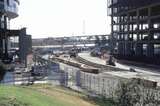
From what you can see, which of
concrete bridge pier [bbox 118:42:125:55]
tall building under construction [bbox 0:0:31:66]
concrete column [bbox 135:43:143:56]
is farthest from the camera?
concrete bridge pier [bbox 118:42:125:55]

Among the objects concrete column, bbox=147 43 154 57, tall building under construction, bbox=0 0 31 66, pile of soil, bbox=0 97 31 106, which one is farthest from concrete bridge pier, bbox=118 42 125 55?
pile of soil, bbox=0 97 31 106

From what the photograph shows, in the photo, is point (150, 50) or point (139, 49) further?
point (139, 49)

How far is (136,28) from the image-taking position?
388 feet

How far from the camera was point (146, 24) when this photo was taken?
389ft

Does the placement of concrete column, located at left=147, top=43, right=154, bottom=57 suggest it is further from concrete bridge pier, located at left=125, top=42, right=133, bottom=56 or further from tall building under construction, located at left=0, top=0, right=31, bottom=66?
tall building under construction, located at left=0, top=0, right=31, bottom=66

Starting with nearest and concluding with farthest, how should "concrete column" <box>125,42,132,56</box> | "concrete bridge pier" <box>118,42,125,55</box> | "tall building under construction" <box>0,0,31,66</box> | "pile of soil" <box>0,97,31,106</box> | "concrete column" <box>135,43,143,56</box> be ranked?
"pile of soil" <box>0,97,31,106</box>, "tall building under construction" <box>0,0,31,66</box>, "concrete column" <box>135,43,143,56</box>, "concrete column" <box>125,42,132,56</box>, "concrete bridge pier" <box>118,42,125,55</box>

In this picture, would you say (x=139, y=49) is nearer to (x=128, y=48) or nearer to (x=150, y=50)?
(x=128, y=48)

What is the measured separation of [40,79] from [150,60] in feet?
154

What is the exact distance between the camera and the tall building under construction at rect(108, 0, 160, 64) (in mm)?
107438

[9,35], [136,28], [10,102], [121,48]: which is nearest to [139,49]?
[136,28]

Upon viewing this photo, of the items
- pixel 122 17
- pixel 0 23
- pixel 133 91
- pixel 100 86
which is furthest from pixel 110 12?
pixel 133 91

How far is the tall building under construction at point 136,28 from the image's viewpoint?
10744 cm

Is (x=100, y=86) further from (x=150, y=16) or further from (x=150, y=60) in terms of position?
(x=150, y=16)

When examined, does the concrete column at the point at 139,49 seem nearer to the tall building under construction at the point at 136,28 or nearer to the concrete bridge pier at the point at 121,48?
the tall building under construction at the point at 136,28
